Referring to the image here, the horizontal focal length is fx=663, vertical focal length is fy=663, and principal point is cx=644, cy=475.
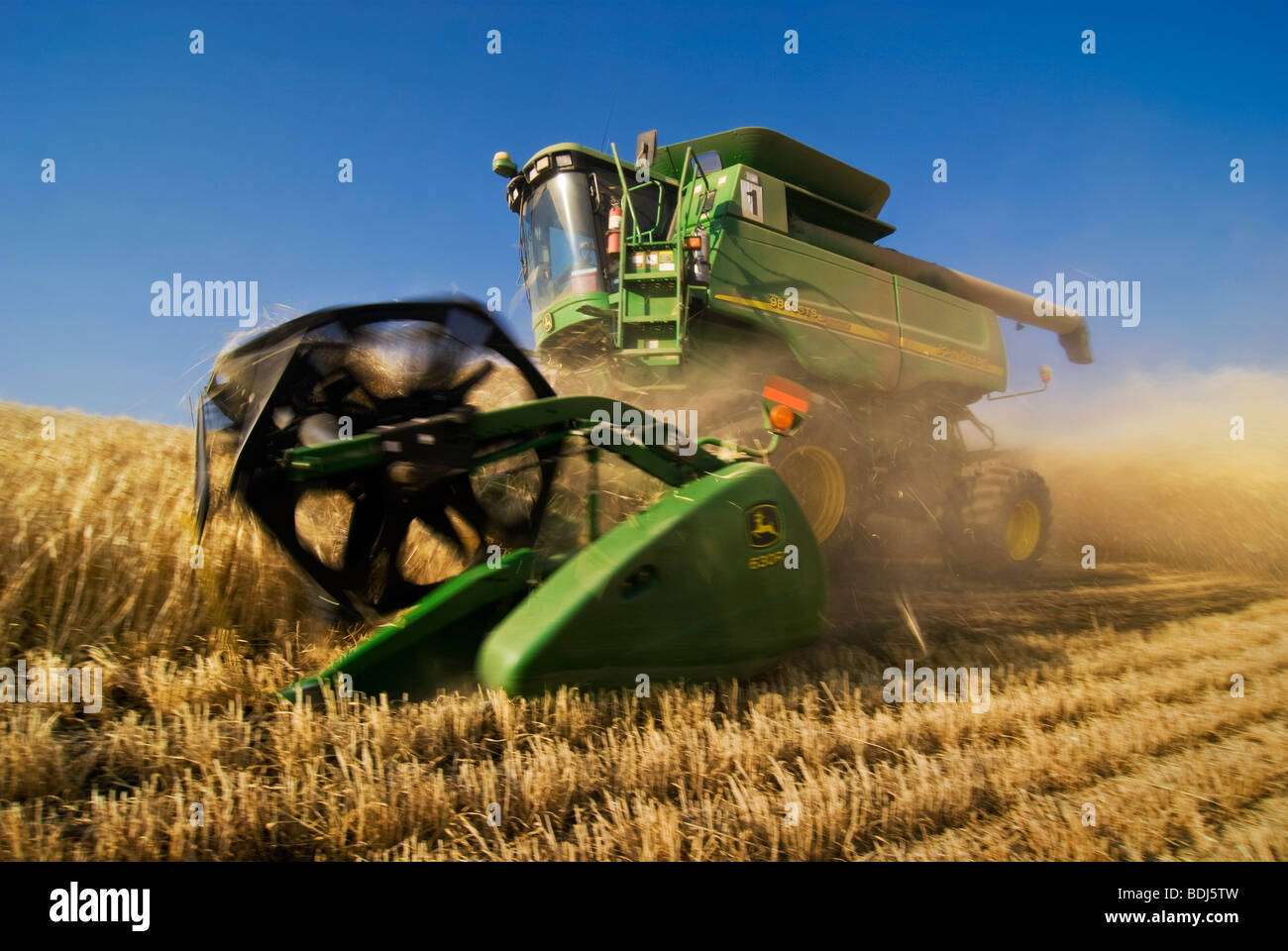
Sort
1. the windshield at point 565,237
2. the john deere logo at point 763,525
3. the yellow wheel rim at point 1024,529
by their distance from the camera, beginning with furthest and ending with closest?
the yellow wheel rim at point 1024,529
the windshield at point 565,237
the john deere logo at point 763,525

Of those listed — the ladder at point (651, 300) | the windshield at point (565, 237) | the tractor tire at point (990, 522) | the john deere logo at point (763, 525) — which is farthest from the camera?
the tractor tire at point (990, 522)

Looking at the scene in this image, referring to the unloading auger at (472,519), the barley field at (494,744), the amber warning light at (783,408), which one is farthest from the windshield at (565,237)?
the barley field at (494,744)

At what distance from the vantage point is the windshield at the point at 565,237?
5242mm

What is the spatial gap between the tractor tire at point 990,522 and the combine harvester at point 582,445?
1618mm

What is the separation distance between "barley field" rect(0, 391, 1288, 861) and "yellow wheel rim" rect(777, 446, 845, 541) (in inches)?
53.2

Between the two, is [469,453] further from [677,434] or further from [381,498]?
[677,434]

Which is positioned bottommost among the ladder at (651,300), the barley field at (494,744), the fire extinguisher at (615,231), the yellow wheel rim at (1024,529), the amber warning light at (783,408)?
the barley field at (494,744)

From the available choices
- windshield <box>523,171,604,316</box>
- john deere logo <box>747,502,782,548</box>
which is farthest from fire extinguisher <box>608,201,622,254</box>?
john deere logo <box>747,502,782,548</box>

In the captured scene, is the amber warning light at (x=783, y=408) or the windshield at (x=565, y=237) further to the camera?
the windshield at (x=565, y=237)

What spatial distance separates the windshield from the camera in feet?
17.2

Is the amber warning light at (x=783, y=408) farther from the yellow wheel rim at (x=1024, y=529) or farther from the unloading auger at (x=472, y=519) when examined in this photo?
the yellow wheel rim at (x=1024, y=529)

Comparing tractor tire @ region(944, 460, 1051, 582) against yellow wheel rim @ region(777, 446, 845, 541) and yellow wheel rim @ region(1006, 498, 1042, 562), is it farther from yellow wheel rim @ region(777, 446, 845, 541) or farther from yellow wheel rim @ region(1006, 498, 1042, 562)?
yellow wheel rim @ region(777, 446, 845, 541)

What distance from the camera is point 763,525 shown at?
2.82 metres

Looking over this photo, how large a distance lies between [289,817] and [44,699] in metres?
1.15
